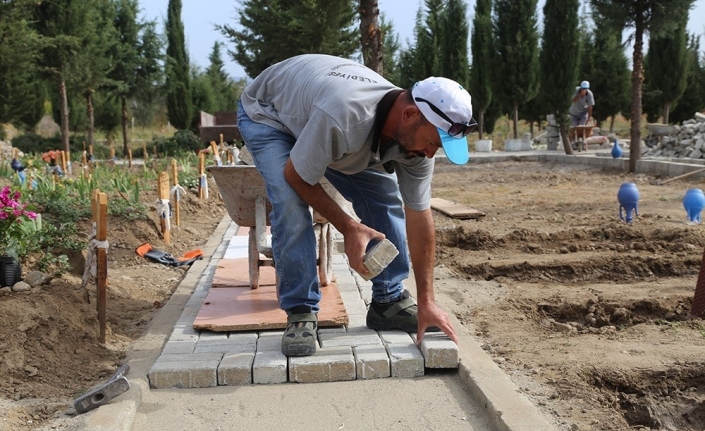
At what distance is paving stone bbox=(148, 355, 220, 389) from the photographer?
299cm

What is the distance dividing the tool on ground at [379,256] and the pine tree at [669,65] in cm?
2208

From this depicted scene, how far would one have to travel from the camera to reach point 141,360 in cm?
324

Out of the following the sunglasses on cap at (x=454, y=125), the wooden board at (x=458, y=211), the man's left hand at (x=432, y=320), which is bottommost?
the wooden board at (x=458, y=211)

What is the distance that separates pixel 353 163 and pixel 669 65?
22.5 metres

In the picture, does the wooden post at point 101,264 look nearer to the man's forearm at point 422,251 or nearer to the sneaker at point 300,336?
the sneaker at point 300,336

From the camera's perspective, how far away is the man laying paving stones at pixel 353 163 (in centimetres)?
279

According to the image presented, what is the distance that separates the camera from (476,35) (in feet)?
80.1

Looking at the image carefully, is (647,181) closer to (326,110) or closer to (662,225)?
(662,225)

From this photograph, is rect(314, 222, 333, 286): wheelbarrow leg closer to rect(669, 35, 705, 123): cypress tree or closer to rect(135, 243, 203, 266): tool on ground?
rect(135, 243, 203, 266): tool on ground

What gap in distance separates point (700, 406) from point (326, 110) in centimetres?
189

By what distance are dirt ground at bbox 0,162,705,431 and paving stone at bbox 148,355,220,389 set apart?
285 mm

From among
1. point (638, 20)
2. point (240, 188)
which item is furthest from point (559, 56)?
point (240, 188)

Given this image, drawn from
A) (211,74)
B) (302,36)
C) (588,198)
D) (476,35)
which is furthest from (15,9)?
(211,74)

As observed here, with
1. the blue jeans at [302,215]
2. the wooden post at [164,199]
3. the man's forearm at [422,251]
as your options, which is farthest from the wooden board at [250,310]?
the wooden post at [164,199]
